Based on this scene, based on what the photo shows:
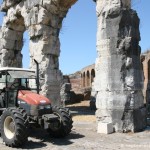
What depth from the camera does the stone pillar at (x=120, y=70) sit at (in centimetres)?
910

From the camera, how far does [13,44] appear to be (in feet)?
56.9

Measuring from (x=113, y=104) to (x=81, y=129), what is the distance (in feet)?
4.52

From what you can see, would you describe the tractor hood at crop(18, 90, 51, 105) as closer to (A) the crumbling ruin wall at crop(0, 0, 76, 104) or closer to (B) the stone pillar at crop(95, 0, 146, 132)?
(B) the stone pillar at crop(95, 0, 146, 132)

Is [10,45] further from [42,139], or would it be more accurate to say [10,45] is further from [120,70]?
[42,139]

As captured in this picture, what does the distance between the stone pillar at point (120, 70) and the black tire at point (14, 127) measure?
2945 millimetres

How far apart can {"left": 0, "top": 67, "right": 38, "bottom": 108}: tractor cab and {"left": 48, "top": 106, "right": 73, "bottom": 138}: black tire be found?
1097 millimetres

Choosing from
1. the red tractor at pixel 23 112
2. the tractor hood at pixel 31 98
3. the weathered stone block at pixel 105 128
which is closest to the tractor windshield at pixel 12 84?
the red tractor at pixel 23 112

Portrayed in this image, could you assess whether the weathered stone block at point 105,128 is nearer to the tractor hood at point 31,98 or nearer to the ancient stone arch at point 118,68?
the ancient stone arch at point 118,68

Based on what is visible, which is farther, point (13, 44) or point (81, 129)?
point (13, 44)

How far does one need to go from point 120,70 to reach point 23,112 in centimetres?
327

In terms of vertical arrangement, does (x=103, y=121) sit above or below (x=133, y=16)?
below

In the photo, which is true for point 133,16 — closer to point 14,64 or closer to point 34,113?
point 34,113

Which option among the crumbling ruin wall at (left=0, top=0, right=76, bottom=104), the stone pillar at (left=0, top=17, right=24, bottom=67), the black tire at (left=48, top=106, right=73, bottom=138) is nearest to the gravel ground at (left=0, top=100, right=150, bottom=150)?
the black tire at (left=48, top=106, right=73, bottom=138)

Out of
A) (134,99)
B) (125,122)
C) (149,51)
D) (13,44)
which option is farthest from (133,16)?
(149,51)
